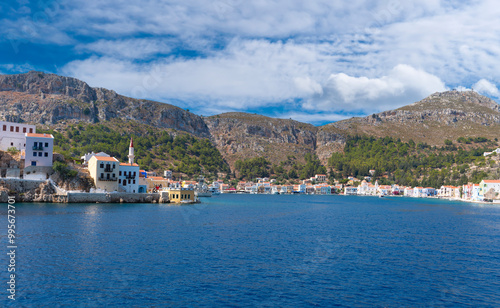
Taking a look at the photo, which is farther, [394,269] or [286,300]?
[394,269]

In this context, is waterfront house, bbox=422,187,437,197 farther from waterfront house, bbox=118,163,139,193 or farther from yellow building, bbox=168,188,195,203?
waterfront house, bbox=118,163,139,193

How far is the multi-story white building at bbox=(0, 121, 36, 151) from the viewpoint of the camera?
73375 mm

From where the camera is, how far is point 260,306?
1872 cm

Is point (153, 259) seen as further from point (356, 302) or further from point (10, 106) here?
point (10, 106)

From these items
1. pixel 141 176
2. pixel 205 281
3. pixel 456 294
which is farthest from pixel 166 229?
pixel 141 176

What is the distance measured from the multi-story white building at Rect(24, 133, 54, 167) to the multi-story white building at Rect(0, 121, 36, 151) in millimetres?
5634

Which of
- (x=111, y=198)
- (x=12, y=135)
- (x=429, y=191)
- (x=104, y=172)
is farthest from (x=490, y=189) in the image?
(x=12, y=135)

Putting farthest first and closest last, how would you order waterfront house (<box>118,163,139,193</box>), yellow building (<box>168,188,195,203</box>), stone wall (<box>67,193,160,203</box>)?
yellow building (<box>168,188,195,203</box>) < waterfront house (<box>118,163,139,193</box>) < stone wall (<box>67,193,160,203</box>)

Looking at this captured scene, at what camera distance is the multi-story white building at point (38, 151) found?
70000 millimetres

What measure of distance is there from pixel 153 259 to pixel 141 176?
7207 centimetres

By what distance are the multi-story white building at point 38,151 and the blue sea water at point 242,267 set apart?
31889 mm

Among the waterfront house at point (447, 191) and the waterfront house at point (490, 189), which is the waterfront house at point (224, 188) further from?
the waterfront house at point (490, 189)

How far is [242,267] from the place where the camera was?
85.0 ft

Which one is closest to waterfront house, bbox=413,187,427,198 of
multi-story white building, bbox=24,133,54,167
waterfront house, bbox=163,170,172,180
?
waterfront house, bbox=163,170,172,180
